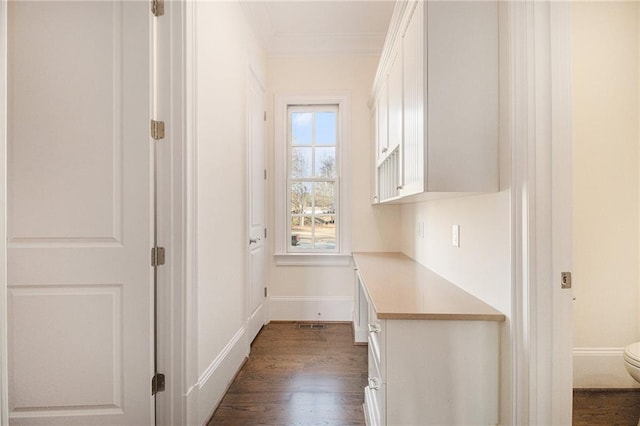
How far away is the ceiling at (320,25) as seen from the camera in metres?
2.71

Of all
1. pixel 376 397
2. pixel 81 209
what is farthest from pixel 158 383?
pixel 376 397

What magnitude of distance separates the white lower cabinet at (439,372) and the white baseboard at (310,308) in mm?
2019

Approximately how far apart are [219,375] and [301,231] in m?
1.69

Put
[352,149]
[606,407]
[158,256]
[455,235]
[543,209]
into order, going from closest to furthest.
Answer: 1. [543,209]
2. [158,256]
3. [455,235]
4. [606,407]
5. [352,149]

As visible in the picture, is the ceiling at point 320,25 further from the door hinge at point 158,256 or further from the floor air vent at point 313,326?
the floor air vent at point 313,326

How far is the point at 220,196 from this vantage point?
2072mm

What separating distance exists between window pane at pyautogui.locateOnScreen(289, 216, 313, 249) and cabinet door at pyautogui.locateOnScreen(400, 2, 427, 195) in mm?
1767

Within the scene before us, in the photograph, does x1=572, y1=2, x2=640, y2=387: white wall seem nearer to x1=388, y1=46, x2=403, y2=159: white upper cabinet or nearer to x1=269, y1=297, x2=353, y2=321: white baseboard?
A: x1=388, y1=46, x2=403, y2=159: white upper cabinet

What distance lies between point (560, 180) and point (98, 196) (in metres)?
1.96

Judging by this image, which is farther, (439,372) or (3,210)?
(439,372)

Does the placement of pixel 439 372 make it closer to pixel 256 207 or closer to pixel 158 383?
pixel 158 383

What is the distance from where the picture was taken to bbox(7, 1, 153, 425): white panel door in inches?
60.0

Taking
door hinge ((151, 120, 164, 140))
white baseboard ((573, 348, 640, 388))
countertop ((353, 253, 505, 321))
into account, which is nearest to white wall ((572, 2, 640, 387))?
white baseboard ((573, 348, 640, 388))

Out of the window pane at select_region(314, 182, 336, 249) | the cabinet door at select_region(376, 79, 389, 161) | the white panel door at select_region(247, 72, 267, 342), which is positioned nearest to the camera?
the cabinet door at select_region(376, 79, 389, 161)
